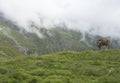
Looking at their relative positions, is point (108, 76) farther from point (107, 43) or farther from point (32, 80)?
point (107, 43)

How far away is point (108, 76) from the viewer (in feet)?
124

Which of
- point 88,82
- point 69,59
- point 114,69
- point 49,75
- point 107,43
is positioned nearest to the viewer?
point 88,82

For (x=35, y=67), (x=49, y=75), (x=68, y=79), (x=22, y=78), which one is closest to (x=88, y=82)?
(x=68, y=79)

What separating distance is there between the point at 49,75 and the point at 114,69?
865cm

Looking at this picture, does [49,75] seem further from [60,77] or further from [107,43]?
[107,43]

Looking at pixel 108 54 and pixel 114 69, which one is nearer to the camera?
pixel 114 69

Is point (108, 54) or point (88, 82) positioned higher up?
point (108, 54)

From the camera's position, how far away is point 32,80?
35812 mm

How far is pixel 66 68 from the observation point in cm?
4262

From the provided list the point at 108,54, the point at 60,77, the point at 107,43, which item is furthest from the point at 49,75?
the point at 107,43

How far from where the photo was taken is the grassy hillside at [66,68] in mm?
36562

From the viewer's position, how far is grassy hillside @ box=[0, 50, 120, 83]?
120 feet

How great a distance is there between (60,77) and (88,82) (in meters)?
3.48

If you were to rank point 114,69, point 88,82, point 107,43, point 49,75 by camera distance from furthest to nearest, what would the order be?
1. point 107,43
2. point 114,69
3. point 49,75
4. point 88,82
